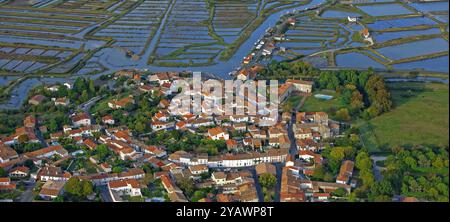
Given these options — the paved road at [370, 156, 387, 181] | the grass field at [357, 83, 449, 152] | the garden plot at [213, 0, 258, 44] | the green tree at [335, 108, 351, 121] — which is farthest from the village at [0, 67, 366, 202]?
the garden plot at [213, 0, 258, 44]

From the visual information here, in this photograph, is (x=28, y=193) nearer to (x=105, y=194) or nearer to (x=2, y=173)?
(x=2, y=173)

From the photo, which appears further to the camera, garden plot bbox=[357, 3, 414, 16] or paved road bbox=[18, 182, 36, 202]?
garden plot bbox=[357, 3, 414, 16]

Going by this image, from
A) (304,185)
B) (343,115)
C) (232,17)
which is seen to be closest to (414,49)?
(343,115)

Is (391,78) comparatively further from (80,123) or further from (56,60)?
(56,60)

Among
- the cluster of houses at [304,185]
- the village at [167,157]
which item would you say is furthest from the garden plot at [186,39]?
the cluster of houses at [304,185]

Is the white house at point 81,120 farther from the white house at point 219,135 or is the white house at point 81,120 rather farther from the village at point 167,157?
the white house at point 219,135

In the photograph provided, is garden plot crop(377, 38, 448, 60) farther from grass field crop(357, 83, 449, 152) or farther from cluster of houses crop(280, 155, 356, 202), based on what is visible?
cluster of houses crop(280, 155, 356, 202)
